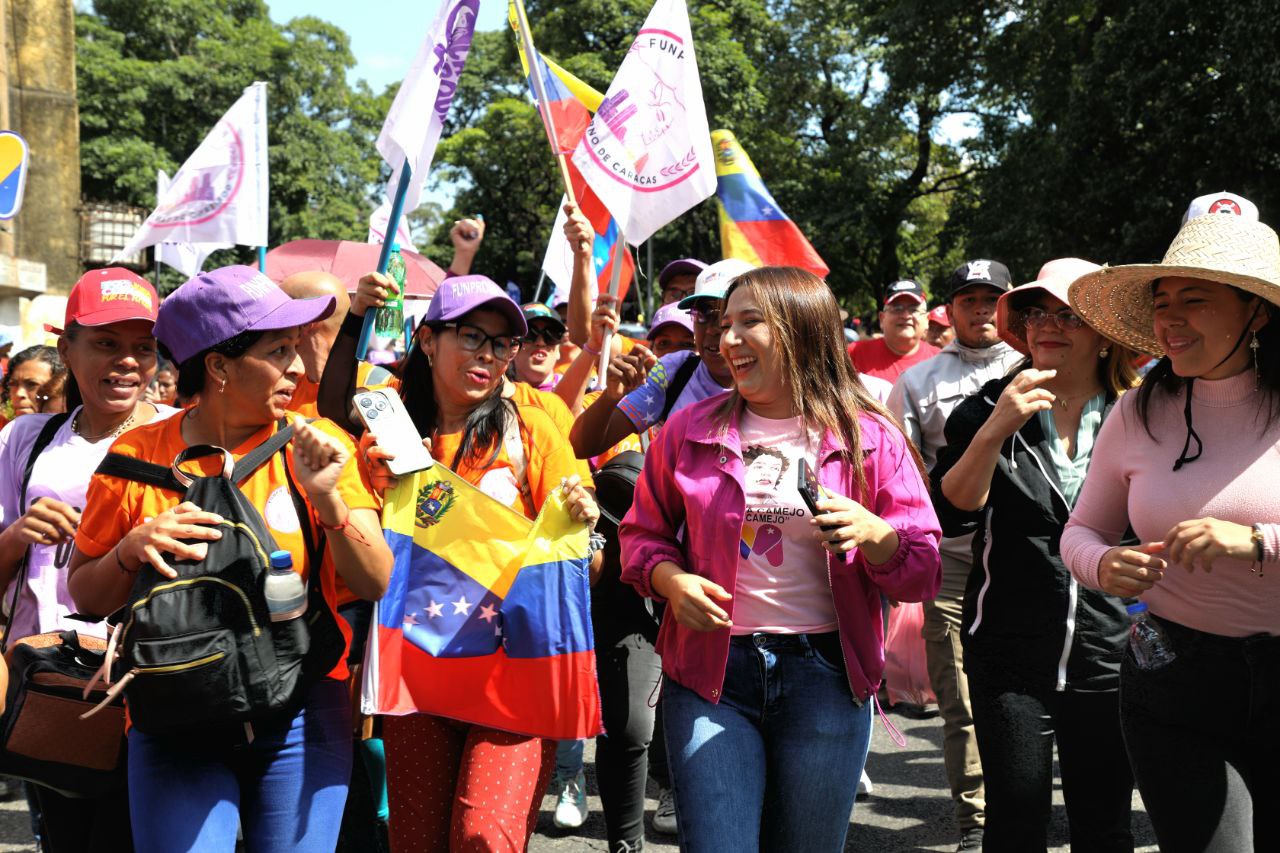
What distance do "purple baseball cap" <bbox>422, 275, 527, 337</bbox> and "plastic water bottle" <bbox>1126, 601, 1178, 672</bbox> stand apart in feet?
6.20

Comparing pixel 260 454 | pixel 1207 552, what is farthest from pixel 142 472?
pixel 1207 552

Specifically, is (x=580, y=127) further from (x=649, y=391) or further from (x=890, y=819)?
(x=890, y=819)

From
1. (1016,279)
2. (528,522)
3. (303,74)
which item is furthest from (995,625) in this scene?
(303,74)

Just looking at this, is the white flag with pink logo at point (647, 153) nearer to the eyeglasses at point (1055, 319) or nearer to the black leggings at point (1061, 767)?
the eyeglasses at point (1055, 319)

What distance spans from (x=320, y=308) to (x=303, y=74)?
41067mm

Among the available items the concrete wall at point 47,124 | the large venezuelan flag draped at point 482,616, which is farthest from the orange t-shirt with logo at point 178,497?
the concrete wall at point 47,124

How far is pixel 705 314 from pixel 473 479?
4.19ft

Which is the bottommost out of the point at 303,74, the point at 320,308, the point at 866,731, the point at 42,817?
the point at 42,817

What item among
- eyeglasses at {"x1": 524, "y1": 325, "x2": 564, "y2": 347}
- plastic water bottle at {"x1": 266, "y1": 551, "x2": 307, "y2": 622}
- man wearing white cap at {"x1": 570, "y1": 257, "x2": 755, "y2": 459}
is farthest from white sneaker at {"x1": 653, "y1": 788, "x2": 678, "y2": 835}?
plastic water bottle at {"x1": 266, "y1": 551, "x2": 307, "y2": 622}

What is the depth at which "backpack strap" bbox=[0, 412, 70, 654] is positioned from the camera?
384 cm

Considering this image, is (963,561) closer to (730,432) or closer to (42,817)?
(730,432)

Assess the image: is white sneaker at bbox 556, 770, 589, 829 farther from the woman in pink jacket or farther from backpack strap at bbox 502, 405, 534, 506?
the woman in pink jacket

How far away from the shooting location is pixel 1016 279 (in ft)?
79.7

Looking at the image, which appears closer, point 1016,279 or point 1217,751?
point 1217,751
